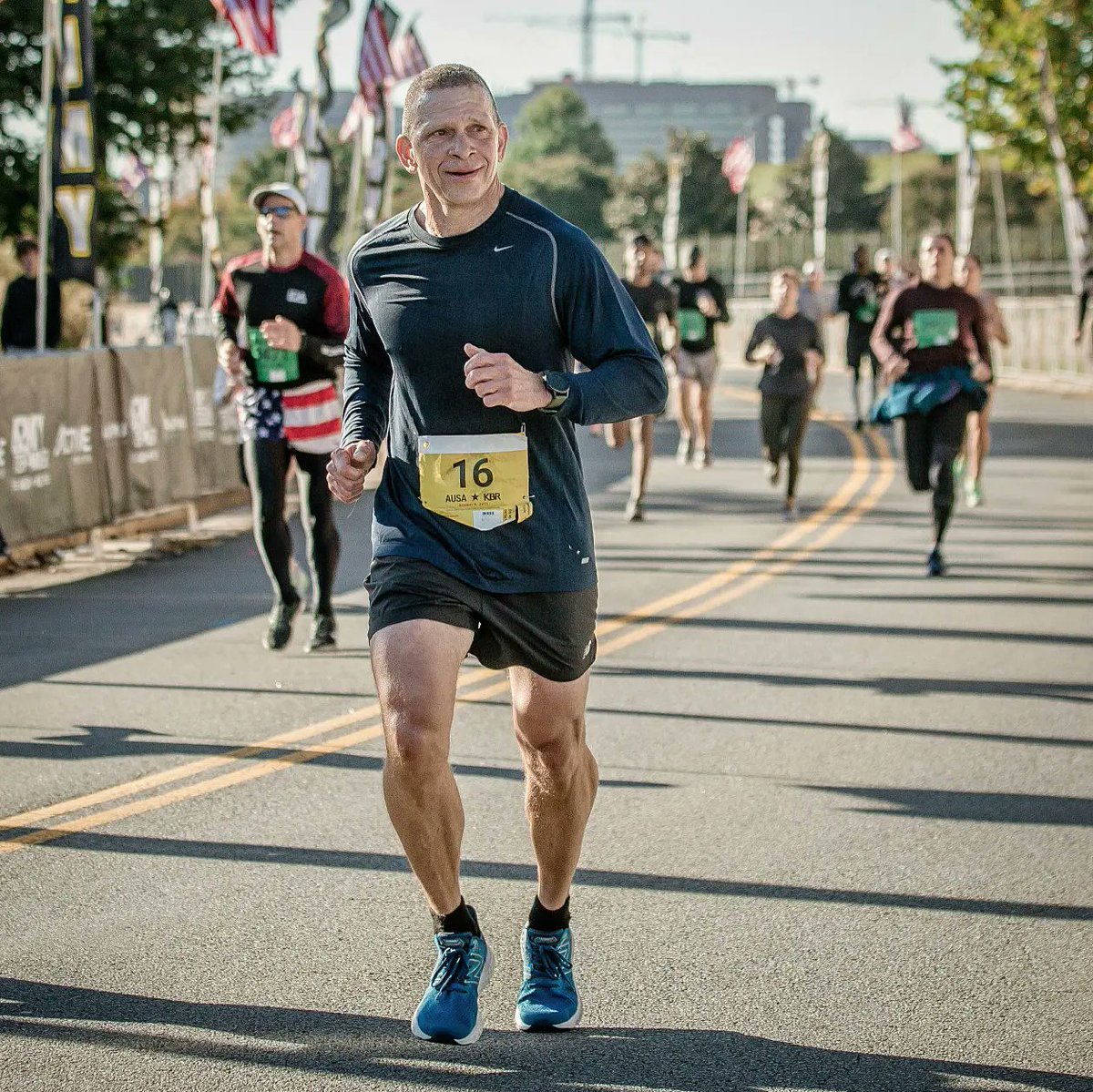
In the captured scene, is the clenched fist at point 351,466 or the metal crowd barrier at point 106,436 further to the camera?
the metal crowd barrier at point 106,436

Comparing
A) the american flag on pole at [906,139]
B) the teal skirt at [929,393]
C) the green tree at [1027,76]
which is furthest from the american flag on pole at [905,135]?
the teal skirt at [929,393]

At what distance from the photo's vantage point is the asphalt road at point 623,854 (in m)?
4.40

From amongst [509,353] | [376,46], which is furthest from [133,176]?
[509,353]

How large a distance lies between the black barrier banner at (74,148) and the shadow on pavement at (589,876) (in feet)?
31.4

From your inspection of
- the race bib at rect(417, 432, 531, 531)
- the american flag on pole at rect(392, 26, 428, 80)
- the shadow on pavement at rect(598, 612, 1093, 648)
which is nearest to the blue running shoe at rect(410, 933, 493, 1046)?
the race bib at rect(417, 432, 531, 531)

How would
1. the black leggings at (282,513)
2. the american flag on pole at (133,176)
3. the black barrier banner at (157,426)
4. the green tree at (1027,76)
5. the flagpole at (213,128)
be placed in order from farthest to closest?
the american flag on pole at (133,176), the green tree at (1027,76), the flagpole at (213,128), the black barrier banner at (157,426), the black leggings at (282,513)

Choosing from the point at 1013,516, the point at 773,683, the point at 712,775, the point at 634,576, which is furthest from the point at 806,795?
the point at 1013,516

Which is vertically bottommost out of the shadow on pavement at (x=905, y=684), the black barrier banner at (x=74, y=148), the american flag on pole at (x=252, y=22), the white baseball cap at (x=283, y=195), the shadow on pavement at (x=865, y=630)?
the shadow on pavement at (x=865, y=630)

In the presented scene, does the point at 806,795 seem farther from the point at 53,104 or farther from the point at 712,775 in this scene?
the point at 53,104

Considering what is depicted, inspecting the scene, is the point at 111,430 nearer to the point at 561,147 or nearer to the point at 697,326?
the point at 697,326

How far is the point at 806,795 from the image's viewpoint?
6941 mm

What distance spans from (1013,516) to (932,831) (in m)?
10.1

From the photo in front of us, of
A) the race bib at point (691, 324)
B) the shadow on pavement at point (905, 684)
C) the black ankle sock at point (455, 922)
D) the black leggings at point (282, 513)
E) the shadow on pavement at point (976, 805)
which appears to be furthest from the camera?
the race bib at point (691, 324)

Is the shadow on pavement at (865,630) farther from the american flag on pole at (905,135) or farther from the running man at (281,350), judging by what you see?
the american flag on pole at (905,135)
